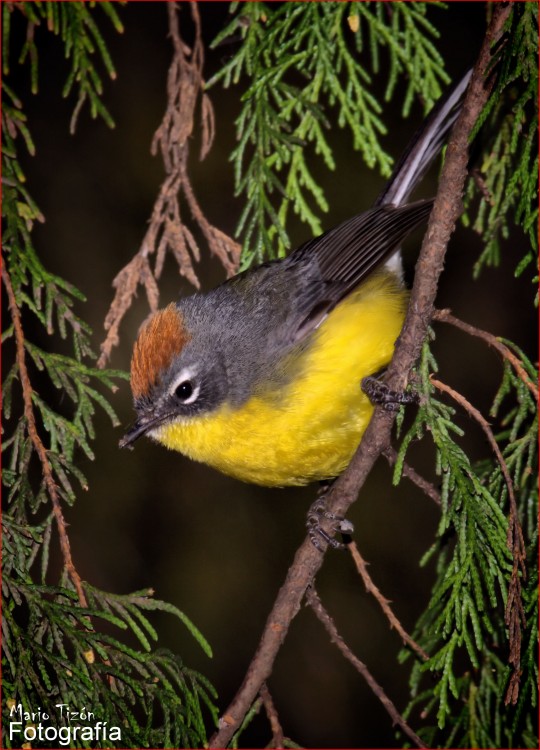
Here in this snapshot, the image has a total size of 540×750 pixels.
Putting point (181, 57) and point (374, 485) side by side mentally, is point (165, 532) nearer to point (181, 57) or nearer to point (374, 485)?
point (374, 485)

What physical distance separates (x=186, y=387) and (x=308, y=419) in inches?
21.1

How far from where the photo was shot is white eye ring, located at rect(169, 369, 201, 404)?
10.9 ft

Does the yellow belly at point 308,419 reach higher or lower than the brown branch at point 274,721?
higher

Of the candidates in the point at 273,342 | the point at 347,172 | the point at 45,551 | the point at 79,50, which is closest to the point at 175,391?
the point at 273,342

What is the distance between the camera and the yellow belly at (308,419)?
10.6 feet

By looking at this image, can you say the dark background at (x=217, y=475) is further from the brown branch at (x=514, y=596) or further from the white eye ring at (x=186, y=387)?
the brown branch at (x=514, y=596)

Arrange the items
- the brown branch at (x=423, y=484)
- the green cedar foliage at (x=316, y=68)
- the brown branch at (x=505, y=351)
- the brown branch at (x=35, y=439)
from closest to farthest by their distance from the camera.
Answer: the brown branch at (x=505, y=351), the brown branch at (x=35, y=439), the brown branch at (x=423, y=484), the green cedar foliage at (x=316, y=68)

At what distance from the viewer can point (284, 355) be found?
11.1ft

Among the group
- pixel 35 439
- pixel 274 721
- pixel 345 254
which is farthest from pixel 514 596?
pixel 345 254

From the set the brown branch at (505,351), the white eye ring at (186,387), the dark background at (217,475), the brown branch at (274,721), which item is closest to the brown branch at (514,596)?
the brown branch at (505,351)

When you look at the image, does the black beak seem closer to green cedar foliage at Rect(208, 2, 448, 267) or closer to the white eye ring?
the white eye ring

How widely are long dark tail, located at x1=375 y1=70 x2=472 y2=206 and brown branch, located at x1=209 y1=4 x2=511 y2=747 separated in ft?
2.55

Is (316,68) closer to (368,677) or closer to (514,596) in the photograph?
(514,596)

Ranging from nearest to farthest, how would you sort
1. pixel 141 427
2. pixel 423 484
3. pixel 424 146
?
pixel 423 484 → pixel 141 427 → pixel 424 146
